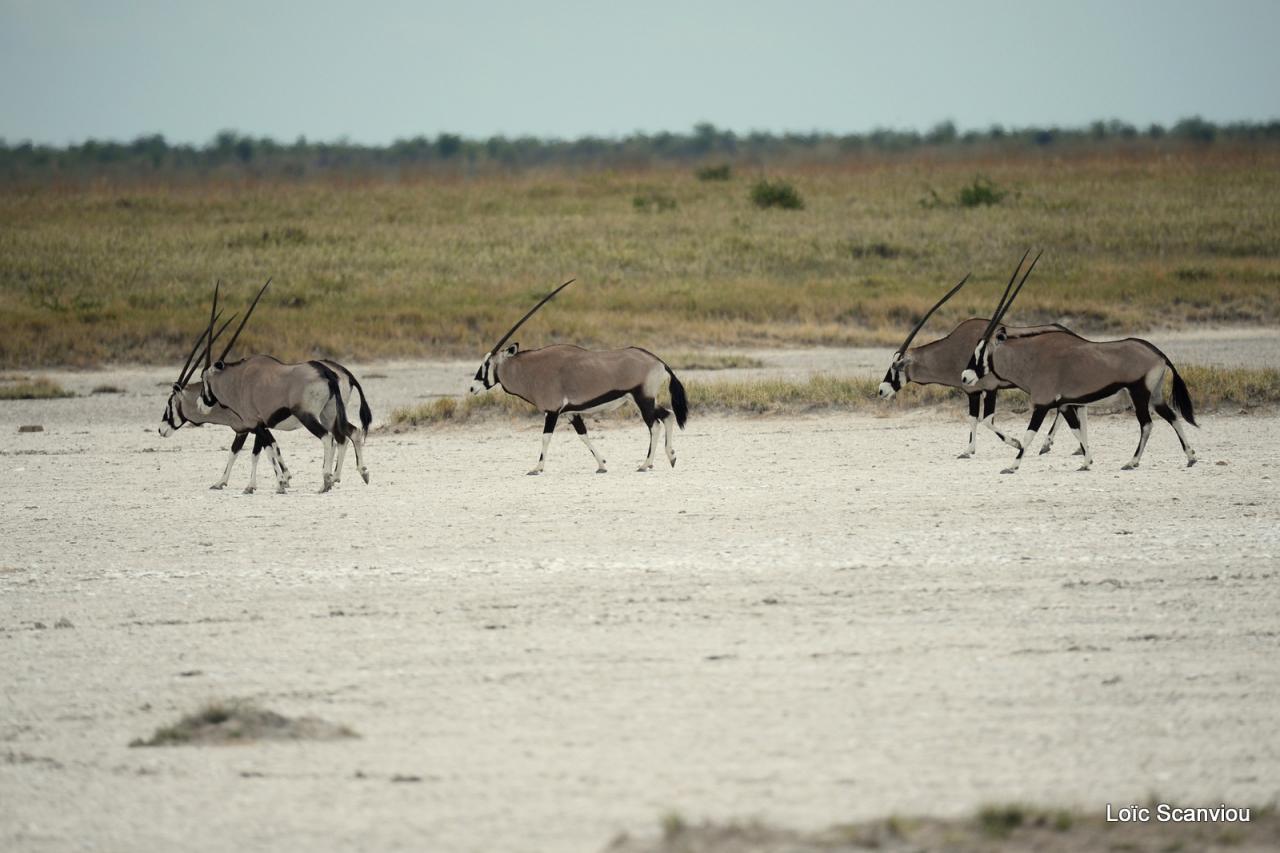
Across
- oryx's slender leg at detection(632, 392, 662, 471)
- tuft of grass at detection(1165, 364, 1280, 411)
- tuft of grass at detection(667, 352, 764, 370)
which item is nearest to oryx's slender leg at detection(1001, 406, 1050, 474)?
oryx's slender leg at detection(632, 392, 662, 471)

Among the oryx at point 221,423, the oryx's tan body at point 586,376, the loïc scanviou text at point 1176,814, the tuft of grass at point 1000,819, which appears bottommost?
the loïc scanviou text at point 1176,814

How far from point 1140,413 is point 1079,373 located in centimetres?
63

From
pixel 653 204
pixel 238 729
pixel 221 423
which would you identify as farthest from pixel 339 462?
pixel 653 204

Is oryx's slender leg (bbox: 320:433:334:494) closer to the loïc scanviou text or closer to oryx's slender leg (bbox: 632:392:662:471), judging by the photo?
oryx's slender leg (bbox: 632:392:662:471)

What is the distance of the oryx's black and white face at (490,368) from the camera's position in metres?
15.5

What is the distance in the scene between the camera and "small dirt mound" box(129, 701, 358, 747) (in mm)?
7133

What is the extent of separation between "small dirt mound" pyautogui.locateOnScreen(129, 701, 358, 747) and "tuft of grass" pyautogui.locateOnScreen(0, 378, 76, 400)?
649 inches

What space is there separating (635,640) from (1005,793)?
286 centimetres

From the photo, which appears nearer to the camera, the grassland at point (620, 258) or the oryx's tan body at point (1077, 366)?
the oryx's tan body at point (1077, 366)

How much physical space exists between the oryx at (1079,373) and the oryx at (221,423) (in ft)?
20.0

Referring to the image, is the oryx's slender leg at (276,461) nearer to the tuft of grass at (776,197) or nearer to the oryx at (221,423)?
the oryx at (221,423)

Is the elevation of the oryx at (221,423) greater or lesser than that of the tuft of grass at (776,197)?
lesser

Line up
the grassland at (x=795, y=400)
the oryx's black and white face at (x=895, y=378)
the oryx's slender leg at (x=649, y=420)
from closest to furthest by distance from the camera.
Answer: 1. the oryx's slender leg at (x=649, y=420)
2. the oryx's black and white face at (x=895, y=378)
3. the grassland at (x=795, y=400)

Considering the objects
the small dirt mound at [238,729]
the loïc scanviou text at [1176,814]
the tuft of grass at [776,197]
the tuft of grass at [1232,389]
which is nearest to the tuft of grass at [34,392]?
the tuft of grass at [1232,389]
